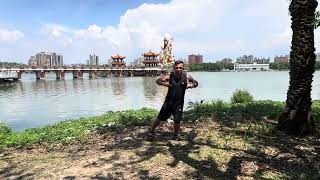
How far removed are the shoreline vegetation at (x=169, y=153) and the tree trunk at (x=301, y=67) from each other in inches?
13.7

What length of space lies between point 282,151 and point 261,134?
49.8 inches

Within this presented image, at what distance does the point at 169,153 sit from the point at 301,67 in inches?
154

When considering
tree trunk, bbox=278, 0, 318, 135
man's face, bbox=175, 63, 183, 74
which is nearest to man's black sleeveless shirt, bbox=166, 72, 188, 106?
man's face, bbox=175, 63, 183, 74

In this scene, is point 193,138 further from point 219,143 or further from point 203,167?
point 203,167

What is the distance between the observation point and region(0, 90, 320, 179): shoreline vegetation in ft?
23.1

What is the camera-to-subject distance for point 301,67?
9523mm

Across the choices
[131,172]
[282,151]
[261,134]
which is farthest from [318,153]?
[131,172]

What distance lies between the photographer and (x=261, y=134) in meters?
9.50

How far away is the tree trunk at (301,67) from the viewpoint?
9453 mm

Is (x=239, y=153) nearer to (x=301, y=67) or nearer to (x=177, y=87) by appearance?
(x=177, y=87)

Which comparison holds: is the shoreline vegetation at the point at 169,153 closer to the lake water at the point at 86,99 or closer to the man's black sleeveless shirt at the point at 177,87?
the man's black sleeveless shirt at the point at 177,87

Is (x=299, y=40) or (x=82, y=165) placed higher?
(x=299, y=40)

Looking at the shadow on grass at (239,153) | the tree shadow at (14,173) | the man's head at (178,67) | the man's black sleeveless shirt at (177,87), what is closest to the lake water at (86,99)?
the tree shadow at (14,173)

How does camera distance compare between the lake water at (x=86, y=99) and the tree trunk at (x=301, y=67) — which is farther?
the lake water at (x=86, y=99)
